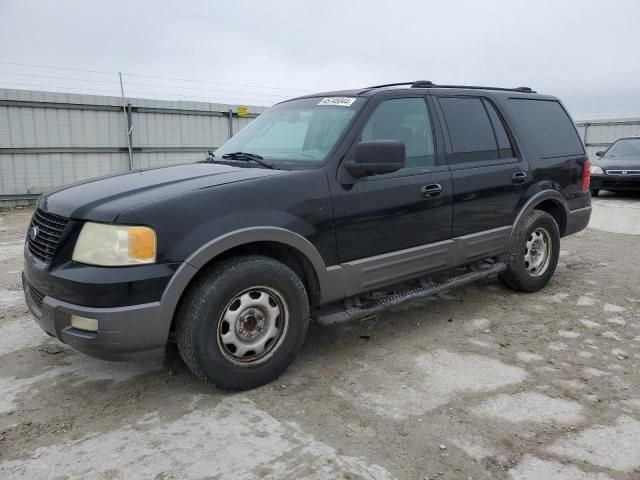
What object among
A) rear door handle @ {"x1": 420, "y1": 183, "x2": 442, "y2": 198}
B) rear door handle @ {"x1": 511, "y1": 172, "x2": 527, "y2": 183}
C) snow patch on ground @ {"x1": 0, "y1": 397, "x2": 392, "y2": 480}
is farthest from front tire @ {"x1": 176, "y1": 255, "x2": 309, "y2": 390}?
rear door handle @ {"x1": 511, "y1": 172, "x2": 527, "y2": 183}

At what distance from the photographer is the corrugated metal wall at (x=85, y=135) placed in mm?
11336

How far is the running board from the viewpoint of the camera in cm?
352

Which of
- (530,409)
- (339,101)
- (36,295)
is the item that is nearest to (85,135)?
(339,101)

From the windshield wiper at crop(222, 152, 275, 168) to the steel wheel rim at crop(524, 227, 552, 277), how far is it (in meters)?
2.68

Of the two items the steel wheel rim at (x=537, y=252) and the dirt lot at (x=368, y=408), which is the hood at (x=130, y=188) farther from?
the steel wheel rim at (x=537, y=252)

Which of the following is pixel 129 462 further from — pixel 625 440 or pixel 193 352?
pixel 625 440

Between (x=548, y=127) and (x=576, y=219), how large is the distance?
→ 3.27ft

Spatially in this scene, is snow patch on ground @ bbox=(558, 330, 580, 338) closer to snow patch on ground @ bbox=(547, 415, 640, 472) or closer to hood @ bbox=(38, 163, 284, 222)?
snow patch on ground @ bbox=(547, 415, 640, 472)

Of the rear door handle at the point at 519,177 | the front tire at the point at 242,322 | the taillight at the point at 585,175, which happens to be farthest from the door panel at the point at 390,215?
the taillight at the point at 585,175

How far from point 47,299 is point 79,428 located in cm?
71

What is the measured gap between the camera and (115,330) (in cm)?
273

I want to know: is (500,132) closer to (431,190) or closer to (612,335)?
(431,190)

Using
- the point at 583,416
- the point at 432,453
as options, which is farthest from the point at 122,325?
the point at 583,416

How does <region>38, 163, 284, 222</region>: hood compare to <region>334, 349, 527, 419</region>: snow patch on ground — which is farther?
<region>334, 349, 527, 419</region>: snow patch on ground
